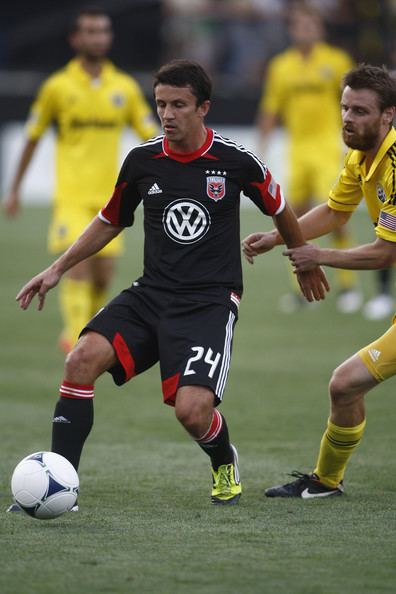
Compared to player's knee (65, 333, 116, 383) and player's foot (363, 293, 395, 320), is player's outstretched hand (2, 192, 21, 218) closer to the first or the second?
player's foot (363, 293, 395, 320)

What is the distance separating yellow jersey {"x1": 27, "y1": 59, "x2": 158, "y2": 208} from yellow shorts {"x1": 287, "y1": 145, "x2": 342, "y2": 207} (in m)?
3.77

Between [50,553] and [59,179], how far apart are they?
6.01m

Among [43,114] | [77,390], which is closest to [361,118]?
[77,390]

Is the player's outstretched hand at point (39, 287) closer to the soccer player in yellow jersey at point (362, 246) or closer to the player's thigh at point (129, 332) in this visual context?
the player's thigh at point (129, 332)

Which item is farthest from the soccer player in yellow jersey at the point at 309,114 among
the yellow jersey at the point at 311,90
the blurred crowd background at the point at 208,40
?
the blurred crowd background at the point at 208,40

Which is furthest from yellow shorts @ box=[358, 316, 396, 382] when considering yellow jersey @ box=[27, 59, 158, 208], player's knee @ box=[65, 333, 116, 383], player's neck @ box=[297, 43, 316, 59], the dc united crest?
player's neck @ box=[297, 43, 316, 59]

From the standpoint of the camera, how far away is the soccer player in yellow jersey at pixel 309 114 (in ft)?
45.5

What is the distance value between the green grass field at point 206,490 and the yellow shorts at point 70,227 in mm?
1025

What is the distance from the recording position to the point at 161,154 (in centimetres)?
595

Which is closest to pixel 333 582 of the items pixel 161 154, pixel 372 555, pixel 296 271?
pixel 372 555

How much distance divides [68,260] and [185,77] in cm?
102

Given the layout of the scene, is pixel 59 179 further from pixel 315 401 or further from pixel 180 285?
pixel 180 285

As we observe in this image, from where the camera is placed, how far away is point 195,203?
5883 mm

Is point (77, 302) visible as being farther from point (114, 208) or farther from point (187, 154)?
point (187, 154)
